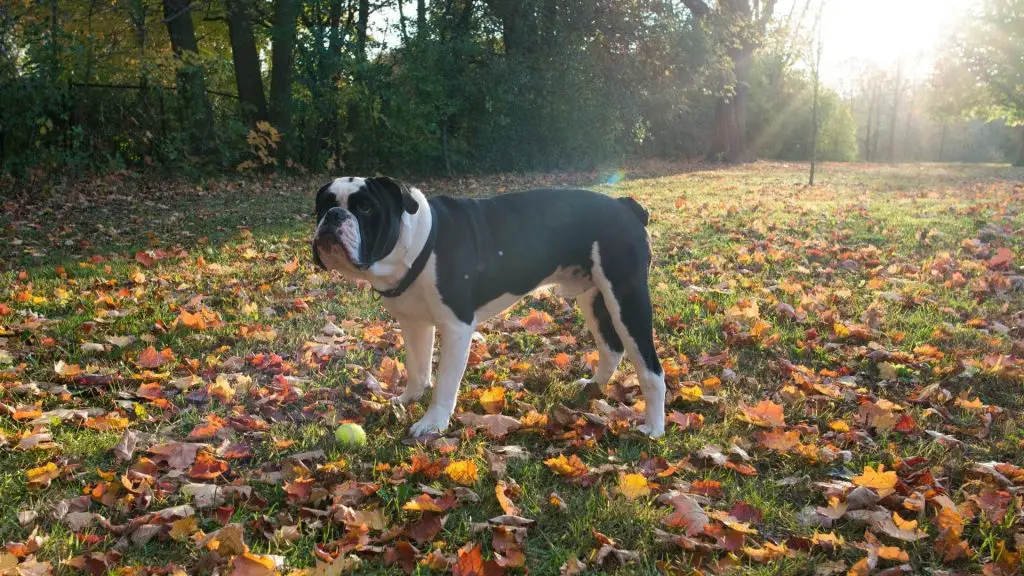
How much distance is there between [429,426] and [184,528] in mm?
1260

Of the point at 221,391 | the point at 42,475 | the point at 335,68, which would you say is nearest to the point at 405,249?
the point at 221,391

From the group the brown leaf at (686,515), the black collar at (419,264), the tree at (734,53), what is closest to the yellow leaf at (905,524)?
the brown leaf at (686,515)

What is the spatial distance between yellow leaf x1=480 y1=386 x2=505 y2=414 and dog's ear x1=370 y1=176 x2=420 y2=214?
1.16 metres

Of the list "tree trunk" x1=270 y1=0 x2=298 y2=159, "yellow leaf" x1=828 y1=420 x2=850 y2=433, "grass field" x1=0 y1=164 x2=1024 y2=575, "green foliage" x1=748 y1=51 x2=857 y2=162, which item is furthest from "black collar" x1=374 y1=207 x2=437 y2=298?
"green foliage" x1=748 y1=51 x2=857 y2=162

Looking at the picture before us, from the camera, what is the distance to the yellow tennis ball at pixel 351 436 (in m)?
3.57

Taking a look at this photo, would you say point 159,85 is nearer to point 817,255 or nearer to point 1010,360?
point 817,255

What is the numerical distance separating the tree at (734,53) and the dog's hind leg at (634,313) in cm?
2152

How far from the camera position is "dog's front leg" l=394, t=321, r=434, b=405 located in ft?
13.0

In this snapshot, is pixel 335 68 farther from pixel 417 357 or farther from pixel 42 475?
pixel 42 475

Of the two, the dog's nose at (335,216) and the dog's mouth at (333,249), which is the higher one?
the dog's nose at (335,216)

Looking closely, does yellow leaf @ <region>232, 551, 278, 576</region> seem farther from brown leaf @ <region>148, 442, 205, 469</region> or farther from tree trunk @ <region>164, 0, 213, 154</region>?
tree trunk @ <region>164, 0, 213, 154</region>

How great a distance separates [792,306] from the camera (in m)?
5.89

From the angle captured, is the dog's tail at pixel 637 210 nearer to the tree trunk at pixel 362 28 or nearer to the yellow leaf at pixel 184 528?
the yellow leaf at pixel 184 528

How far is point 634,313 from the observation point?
3.83 metres
